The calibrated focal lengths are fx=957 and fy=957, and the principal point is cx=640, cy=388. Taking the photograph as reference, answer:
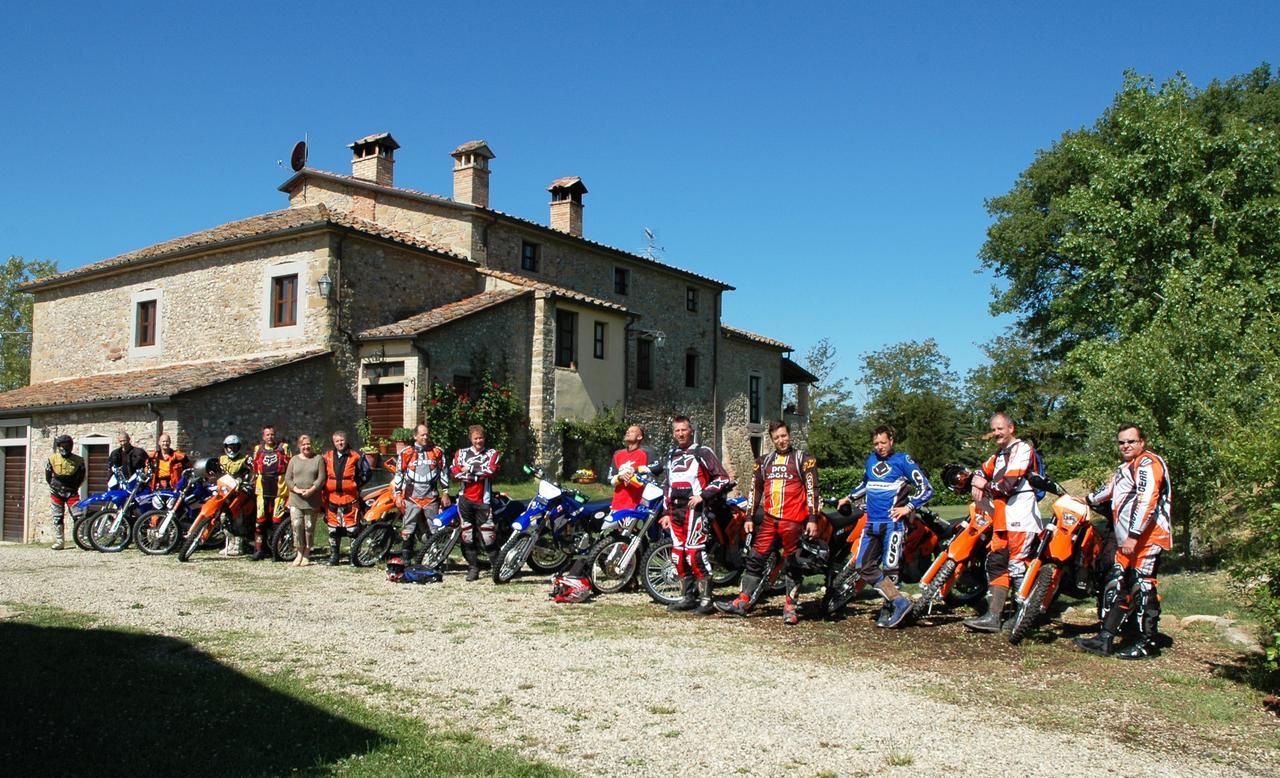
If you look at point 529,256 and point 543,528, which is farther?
point 529,256

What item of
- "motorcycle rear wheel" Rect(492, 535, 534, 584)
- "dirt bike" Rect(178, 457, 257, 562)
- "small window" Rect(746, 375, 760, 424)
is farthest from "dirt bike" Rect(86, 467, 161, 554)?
"small window" Rect(746, 375, 760, 424)

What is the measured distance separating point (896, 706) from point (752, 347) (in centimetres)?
3272

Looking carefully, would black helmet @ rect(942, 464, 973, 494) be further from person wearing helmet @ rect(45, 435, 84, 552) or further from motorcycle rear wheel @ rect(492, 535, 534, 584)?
person wearing helmet @ rect(45, 435, 84, 552)

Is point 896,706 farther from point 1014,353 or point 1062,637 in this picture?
point 1014,353

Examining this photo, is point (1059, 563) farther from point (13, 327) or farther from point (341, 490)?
point (13, 327)

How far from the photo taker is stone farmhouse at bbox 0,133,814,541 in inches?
826

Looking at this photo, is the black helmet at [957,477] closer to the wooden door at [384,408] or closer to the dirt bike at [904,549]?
the dirt bike at [904,549]

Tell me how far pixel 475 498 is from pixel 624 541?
6.44 ft

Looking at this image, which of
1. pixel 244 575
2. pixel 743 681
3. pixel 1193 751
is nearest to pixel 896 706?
pixel 743 681

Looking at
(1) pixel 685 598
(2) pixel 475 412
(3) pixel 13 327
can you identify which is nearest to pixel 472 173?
(2) pixel 475 412

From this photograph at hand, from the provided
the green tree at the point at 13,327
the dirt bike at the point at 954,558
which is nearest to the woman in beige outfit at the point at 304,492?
the dirt bike at the point at 954,558

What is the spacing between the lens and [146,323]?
25.7 metres

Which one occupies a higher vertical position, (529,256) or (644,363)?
(529,256)

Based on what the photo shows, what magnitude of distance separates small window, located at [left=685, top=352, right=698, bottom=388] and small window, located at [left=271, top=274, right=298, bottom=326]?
591 inches
